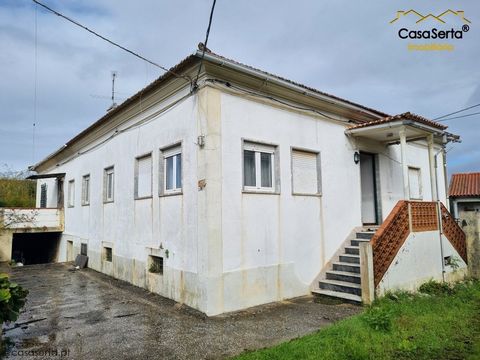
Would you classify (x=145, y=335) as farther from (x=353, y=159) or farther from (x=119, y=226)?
(x=353, y=159)

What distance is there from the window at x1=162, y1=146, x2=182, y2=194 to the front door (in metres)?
6.16

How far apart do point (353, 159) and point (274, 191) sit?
341 centimetres

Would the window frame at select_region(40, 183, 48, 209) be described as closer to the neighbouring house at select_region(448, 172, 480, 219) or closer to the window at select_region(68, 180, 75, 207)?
the window at select_region(68, 180, 75, 207)

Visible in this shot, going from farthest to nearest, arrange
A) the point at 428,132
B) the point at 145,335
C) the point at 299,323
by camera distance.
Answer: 1. the point at 428,132
2. the point at 299,323
3. the point at 145,335

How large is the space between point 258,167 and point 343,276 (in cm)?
339

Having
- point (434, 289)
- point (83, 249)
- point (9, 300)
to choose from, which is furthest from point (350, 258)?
point (83, 249)

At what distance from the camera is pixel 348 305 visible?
700cm

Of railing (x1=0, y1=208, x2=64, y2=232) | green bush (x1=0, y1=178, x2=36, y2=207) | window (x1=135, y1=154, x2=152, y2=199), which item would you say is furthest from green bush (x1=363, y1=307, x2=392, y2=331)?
green bush (x1=0, y1=178, x2=36, y2=207)

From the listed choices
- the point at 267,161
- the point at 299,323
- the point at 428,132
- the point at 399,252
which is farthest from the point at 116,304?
the point at 428,132

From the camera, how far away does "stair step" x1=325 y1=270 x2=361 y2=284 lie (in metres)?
7.73

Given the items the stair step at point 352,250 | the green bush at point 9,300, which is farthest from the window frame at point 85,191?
the stair step at point 352,250

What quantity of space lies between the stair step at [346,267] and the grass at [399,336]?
107 centimetres

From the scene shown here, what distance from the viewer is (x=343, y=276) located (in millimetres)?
7965

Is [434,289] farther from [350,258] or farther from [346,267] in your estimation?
[346,267]
